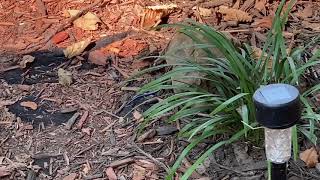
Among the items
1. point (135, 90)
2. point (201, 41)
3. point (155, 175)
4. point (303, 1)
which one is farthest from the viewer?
point (303, 1)

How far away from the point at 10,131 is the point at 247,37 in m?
1.40

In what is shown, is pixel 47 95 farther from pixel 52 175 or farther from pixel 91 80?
pixel 52 175

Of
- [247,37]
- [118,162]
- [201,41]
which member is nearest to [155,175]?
[118,162]

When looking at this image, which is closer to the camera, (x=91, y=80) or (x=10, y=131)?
(x=10, y=131)

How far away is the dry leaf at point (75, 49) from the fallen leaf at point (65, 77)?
17 centimetres

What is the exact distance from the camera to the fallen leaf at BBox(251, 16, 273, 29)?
3575 mm

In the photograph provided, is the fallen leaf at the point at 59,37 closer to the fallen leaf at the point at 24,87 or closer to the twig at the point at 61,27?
the twig at the point at 61,27

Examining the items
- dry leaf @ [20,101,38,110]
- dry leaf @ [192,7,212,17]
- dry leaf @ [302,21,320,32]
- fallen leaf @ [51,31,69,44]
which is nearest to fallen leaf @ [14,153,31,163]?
dry leaf @ [20,101,38,110]

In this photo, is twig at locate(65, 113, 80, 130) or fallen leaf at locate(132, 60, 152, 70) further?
fallen leaf at locate(132, 60, 152, 70)

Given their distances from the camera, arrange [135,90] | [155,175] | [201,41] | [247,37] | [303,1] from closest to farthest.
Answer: [155,175], [201,41], [135,90], [247,37], [303,1]

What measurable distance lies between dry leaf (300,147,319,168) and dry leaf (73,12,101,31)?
167cm

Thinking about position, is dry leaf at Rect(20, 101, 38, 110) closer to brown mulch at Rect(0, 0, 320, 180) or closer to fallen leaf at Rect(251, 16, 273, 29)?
brown mulch at Rect(0, 0, 320, 180)

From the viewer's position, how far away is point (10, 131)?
118 inches

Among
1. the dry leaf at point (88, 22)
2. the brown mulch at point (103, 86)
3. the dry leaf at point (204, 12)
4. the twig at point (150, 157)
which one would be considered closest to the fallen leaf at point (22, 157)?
the brown mulch at point (103, 86)
